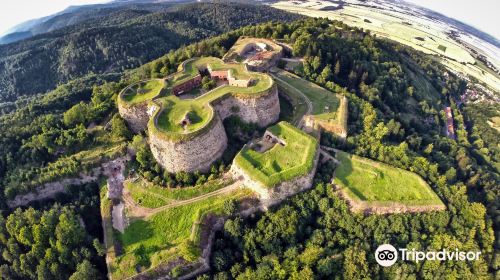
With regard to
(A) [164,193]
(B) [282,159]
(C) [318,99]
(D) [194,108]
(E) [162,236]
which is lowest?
(E) [162,236]

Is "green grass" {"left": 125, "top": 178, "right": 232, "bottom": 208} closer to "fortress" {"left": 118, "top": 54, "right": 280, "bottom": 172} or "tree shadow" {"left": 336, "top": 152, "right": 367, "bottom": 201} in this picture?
"fortress" {"left": 118, "top": 54, "right": 280, "bottom": 172}

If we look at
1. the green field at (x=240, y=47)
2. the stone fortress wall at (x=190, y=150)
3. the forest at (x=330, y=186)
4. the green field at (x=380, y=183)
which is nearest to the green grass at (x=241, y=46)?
the green field at (x=240, y=47)

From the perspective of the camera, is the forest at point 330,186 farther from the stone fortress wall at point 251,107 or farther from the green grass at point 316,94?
the green grass at point 316,94

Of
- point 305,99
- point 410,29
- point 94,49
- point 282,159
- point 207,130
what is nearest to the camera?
point 207,130

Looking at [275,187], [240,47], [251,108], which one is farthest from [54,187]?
[240,47]

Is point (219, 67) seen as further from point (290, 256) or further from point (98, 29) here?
point (98, 29)

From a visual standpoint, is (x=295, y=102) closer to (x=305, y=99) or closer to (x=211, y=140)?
(x=305, y=99)
